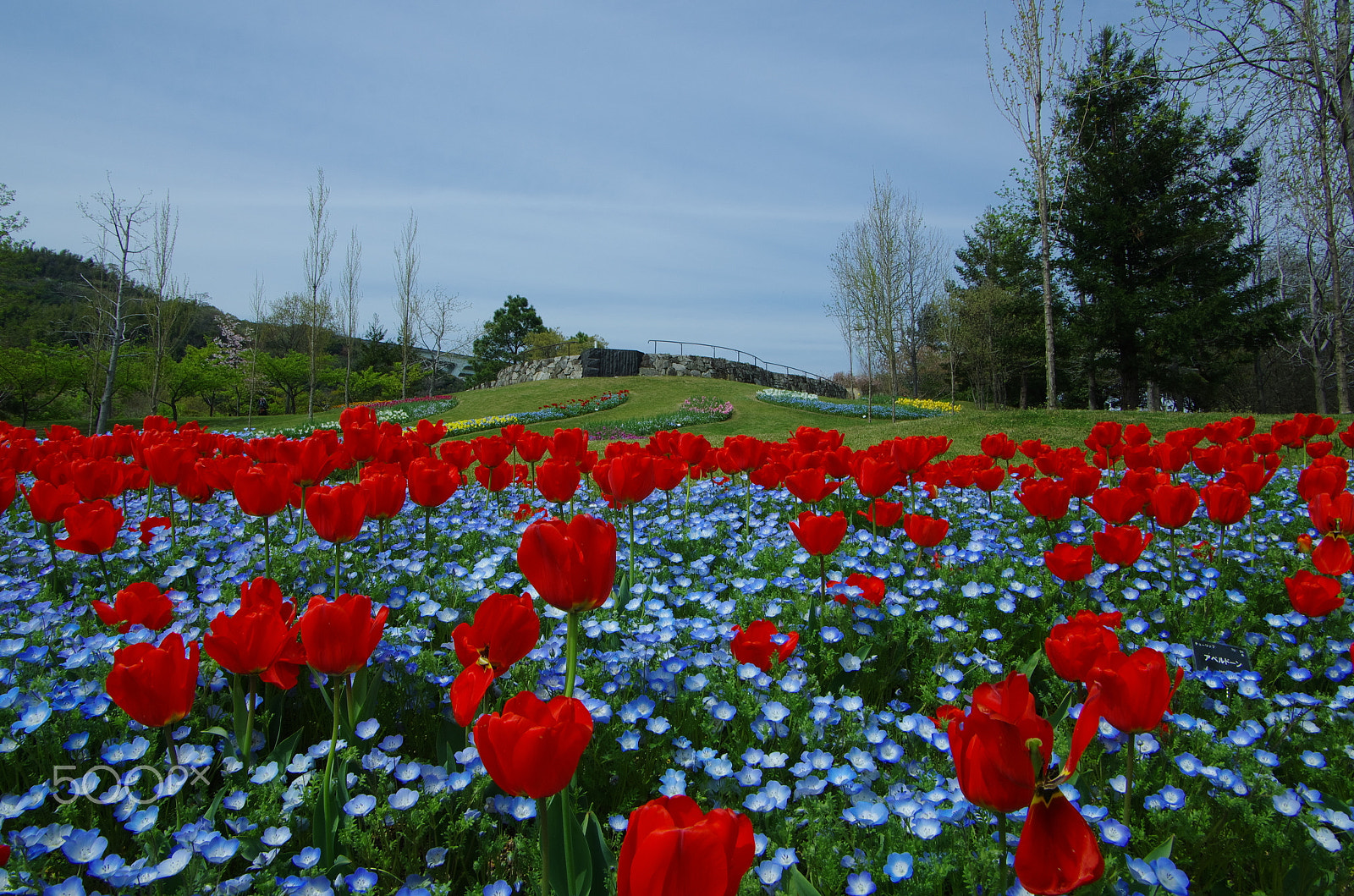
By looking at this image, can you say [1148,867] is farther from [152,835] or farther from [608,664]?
[152,835]

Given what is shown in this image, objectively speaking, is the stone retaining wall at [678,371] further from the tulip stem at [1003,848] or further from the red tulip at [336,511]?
the tulip stem at [1003,848]

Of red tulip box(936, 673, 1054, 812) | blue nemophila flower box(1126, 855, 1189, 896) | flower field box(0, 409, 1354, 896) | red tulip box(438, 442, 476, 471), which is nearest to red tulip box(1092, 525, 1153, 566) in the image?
flower field box(0, 409, 1354, 896)

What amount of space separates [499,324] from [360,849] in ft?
143

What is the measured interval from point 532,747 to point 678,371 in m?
26.2

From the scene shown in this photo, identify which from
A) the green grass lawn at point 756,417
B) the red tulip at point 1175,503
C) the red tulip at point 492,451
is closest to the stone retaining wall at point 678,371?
the green grass lawn at point 756,417

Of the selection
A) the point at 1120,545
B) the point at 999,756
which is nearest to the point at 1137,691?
the point at 999,756

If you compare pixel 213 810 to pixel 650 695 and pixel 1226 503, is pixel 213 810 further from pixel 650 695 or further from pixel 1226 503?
pixel 1226 503

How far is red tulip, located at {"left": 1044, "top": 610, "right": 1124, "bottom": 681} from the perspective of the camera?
1.24 metres

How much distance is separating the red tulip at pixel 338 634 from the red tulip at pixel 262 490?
3.35 ft

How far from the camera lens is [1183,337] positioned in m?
18.3

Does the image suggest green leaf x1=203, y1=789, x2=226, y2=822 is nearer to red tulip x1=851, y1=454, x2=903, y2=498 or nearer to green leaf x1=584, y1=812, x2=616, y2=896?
green leaf x1=584, y1=812, x2=616, y2=896

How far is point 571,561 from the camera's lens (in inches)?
42.2

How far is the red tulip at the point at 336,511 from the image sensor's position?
1726 millimetres

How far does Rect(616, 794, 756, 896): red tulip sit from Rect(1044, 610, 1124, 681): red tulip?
926 mm
